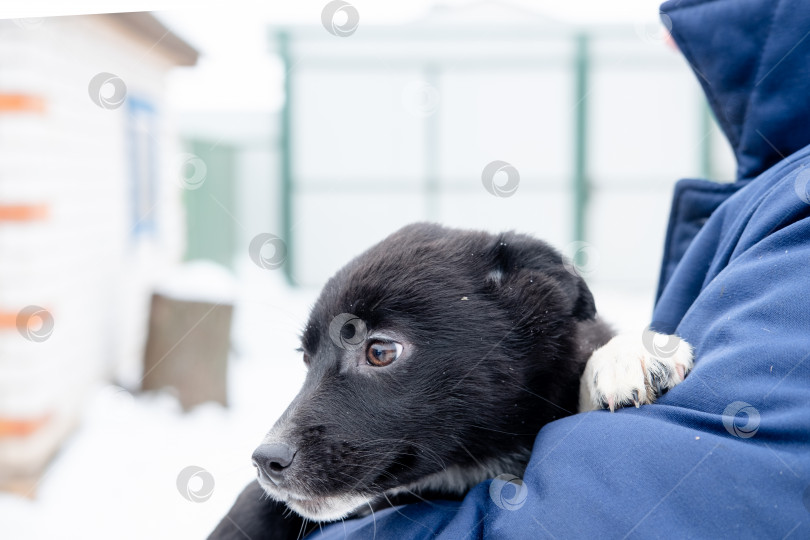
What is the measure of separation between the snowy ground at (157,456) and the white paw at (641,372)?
3.26ft

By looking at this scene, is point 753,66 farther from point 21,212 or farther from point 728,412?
point 21,212

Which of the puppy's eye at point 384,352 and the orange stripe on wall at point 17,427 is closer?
the puppy's eye at point 384,352

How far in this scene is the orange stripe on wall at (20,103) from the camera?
4.57 meters

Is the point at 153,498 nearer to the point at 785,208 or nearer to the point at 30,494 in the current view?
the point at 30,494

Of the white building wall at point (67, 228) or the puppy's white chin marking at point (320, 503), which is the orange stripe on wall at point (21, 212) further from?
the puppy's white chin marking at point (320, 503)

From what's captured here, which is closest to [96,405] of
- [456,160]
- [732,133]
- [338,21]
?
[338,21]

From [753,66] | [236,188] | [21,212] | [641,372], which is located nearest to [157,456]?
[21,212]

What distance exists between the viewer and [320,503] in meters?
1.62

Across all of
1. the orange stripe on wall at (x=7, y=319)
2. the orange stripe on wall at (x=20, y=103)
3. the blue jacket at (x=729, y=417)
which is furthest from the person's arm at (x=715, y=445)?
the orange stripe on wall at (x=20, y=103)

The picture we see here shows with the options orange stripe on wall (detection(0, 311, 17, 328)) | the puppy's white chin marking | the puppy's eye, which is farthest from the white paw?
orange stripe on wall (detection(0, 311, 17, 328))

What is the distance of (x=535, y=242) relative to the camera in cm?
196

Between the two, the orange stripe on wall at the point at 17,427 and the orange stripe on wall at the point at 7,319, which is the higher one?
the orange stripe on wall at the point at 7,319

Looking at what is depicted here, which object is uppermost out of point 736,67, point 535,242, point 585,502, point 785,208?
point 736,67

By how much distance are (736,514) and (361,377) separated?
973 millimetres
